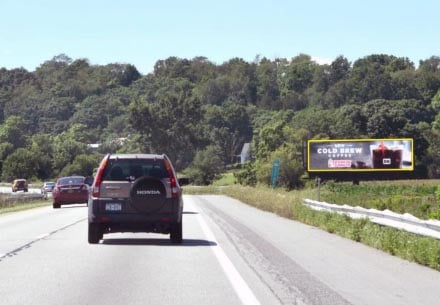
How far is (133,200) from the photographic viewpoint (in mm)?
18734

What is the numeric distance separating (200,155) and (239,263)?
10803 cm

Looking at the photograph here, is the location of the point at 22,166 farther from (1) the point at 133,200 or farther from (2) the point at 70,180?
(1) the point at 133,200

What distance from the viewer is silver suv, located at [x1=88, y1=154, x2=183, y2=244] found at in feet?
61.6

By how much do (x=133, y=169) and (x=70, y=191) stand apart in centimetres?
2403

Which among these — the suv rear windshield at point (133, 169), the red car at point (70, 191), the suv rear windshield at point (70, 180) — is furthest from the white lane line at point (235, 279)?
the suv rear windshield at point (70, 180)

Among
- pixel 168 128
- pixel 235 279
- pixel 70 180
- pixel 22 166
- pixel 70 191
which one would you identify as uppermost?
pixel 168 128

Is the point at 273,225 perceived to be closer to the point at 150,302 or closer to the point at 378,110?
the point at 150,302

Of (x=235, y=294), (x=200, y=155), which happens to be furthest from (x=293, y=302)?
(x=200, y=155)

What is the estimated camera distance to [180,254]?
56.3 ft

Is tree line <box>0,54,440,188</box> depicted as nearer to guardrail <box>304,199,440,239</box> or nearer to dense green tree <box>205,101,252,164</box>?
dense green tree <box>205,101,252,164</box>

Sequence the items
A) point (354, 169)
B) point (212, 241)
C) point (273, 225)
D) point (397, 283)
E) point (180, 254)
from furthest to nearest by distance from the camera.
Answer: point (354, 169), point (273, 225), point (212, 241), point (180, 254), point (397, 283)

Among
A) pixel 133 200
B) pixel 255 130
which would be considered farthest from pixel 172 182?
pixel 255 130

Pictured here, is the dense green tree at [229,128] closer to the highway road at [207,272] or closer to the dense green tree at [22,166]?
the dense green tree at [22,166]

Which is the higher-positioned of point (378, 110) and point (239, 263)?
point (378, 110)
